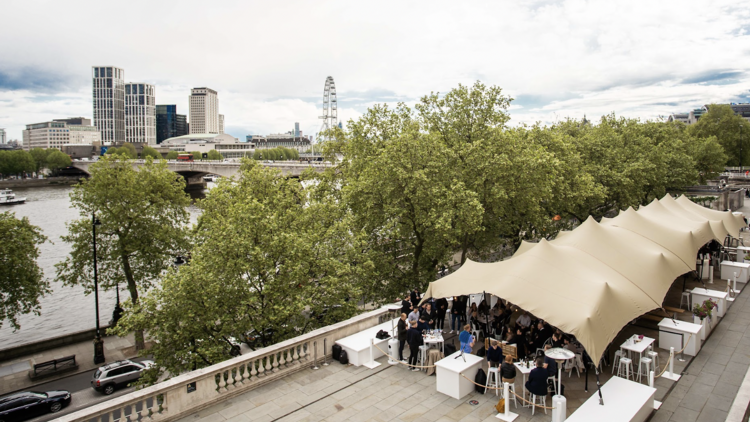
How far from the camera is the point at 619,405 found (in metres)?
9.68

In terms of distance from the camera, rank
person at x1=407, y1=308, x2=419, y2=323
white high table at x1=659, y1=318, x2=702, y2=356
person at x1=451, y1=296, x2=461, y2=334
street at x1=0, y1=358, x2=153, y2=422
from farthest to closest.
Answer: street at x1=0, y1=358, x2=153, y2=422 → person at x1=451, y1=296, x2=461, y2=334 → white high table at x1=659, y1=318, x2=702, y2=356 → person at x1=407, y1=308, x2=419, y2=323

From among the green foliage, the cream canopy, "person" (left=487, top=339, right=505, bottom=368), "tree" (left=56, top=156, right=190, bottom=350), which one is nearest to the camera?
"person" (left=487, top=339, right=505, bottom=368)

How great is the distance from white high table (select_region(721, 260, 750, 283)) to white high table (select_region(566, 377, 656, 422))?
16.6m

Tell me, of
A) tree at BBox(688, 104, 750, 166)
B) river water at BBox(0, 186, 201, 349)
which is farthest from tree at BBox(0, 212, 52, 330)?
tree at BBox(688, 104, 750, 166)

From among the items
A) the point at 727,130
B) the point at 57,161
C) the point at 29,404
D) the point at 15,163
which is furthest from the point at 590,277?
the point at 57,161

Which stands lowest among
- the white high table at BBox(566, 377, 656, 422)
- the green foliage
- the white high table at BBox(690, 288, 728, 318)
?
the white high table at BBox(566, 377, 656, 422)

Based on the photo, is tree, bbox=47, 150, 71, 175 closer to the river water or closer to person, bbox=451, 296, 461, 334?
the river water

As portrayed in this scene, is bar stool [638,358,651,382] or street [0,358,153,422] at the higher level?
bar stool [638,358,651,382]

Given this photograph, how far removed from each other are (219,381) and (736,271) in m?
23.5

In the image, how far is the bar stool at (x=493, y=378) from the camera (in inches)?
432

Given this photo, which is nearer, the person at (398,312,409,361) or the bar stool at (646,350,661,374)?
the bar stool at (646,350,661,374)

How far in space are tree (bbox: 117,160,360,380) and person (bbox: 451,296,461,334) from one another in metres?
3.59

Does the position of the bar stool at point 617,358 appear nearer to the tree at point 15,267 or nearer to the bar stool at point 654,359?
the bar stool at point 654,359

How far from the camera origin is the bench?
24.1 m
